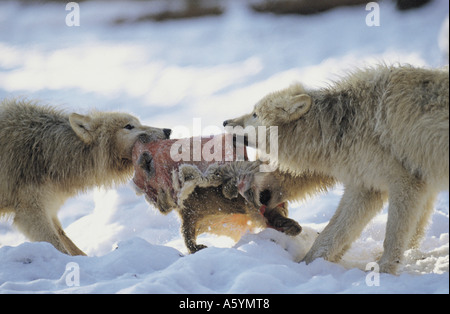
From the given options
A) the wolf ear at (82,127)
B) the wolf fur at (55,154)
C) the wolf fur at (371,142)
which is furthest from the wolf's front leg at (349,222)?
the wolf ear at (82,127)

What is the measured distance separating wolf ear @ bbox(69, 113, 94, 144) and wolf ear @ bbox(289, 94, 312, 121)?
2.49 m

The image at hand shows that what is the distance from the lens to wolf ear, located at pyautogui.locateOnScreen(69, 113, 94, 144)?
20.0 feet

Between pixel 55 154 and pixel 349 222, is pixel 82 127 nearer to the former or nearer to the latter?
pixel 55 154

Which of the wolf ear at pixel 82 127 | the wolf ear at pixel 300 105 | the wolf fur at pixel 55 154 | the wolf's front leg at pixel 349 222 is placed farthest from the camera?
the wolf ear at pixel 82 127

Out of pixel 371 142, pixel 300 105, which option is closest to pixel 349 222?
pixel 371 142

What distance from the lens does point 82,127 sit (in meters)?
6.18

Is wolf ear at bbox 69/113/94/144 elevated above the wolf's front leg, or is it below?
above

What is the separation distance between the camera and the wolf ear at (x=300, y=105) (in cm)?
507

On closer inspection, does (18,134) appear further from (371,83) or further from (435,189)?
(435,189)

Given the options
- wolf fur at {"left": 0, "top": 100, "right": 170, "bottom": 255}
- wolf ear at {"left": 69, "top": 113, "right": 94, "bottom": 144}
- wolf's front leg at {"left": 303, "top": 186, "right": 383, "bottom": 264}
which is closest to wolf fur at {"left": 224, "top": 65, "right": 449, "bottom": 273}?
wolf's front leg at {"left": 303, "top": 186, "right": 383, "bottom": 264}

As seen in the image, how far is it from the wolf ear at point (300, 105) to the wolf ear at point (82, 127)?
2494mm

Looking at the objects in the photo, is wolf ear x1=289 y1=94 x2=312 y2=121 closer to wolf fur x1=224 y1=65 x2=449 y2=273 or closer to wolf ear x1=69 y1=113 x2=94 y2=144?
wolf fur x1=224 y1=65 x2=449 y2=273

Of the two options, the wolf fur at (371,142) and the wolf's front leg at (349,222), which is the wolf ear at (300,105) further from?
the wolf's front leg at (349,222)

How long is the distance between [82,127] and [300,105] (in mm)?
2671
